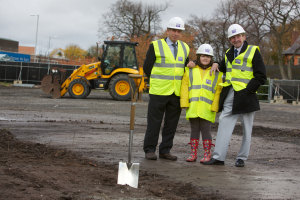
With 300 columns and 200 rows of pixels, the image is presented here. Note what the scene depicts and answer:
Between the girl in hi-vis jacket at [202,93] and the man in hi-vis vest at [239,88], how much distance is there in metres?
0.16

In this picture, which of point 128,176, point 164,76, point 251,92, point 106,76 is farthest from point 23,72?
point 128,176

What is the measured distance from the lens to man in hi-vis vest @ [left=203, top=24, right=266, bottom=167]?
7191mm

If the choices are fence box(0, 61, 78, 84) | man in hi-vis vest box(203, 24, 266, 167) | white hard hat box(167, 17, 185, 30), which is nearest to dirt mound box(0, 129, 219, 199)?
man in hi-vis vest box(203, 24, 266, 167)

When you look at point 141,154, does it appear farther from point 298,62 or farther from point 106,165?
point 298,62

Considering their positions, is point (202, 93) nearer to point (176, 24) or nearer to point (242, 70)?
point (242, 70)

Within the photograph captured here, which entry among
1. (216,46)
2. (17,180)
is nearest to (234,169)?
(17,180)

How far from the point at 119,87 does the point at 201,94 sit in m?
17.5

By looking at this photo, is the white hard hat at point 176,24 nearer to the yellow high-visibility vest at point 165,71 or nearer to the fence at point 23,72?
the yellow high-visibility vest at point 165,71

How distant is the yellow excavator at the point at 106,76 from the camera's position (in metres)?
24.7

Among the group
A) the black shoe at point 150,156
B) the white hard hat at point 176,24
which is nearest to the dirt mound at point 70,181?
the black shoe at point 150,156

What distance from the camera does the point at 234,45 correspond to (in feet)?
24.4

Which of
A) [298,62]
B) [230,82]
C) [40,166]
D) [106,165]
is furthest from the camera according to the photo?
[298,62]

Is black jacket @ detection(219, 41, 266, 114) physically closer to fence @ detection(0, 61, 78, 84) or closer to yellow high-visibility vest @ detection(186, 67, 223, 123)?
yellow high-visibility vest @ detection(186, 67, 223, 123)

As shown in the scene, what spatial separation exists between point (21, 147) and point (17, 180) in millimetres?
3004
